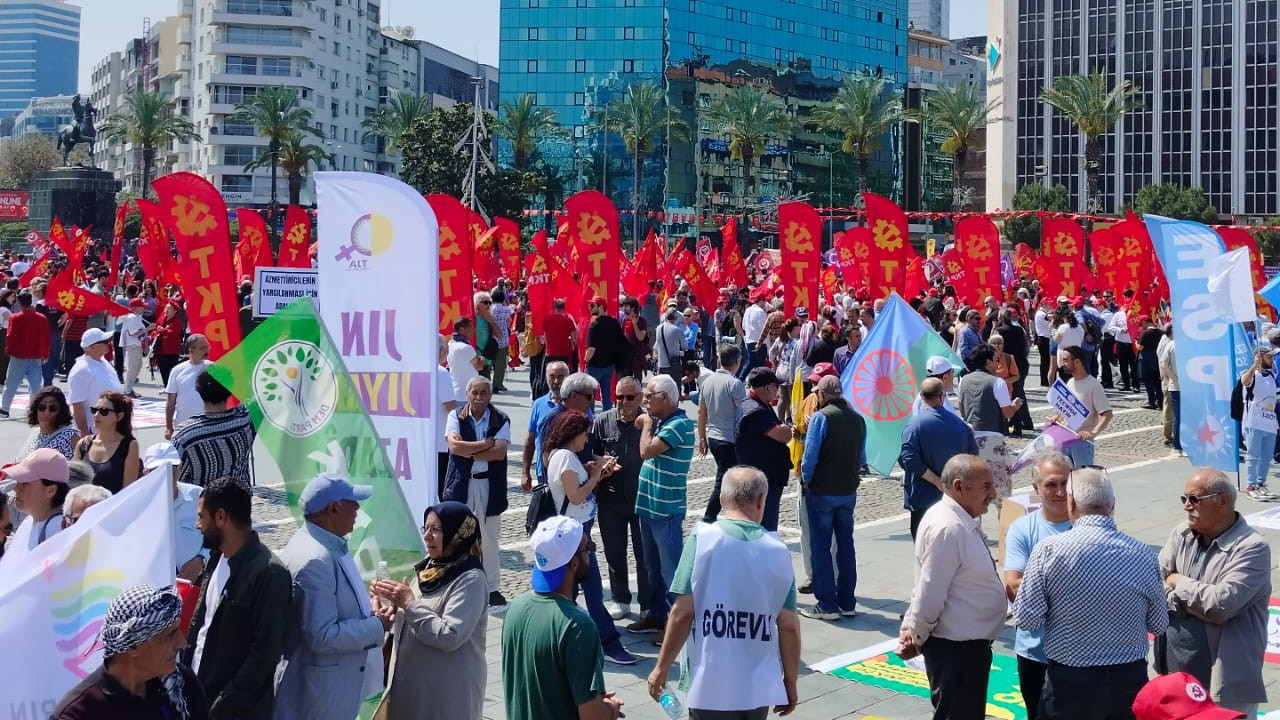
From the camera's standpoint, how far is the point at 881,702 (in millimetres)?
6812

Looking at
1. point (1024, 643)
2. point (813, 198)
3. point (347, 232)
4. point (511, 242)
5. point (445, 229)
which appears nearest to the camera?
point (1024, 643)

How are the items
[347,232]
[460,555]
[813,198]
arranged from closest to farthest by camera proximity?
[460,555]
[347,232]
[813,198]

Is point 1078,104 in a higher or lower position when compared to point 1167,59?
lower

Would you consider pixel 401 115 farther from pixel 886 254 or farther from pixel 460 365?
pixel 460 365

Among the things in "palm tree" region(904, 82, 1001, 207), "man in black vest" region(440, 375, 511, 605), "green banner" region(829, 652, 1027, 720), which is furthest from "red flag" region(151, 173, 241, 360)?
"palm tree" region(904, 82, 1001, 207)

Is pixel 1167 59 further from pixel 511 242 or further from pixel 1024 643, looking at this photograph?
pixel 1024 643

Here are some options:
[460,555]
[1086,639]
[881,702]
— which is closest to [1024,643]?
[1086,639]

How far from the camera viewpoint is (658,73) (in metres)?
99.6

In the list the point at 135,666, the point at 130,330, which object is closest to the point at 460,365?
the point at 135,666

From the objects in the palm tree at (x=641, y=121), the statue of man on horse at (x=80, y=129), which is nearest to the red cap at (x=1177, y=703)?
the statue of man on horse at (x=80, y=129)

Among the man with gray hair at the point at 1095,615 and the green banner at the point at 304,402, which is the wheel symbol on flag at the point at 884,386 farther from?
the green banner at the point at 304,402

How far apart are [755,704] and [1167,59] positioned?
293 ft

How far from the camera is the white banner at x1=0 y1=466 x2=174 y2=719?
4.23 m

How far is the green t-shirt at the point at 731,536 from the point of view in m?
4.94
